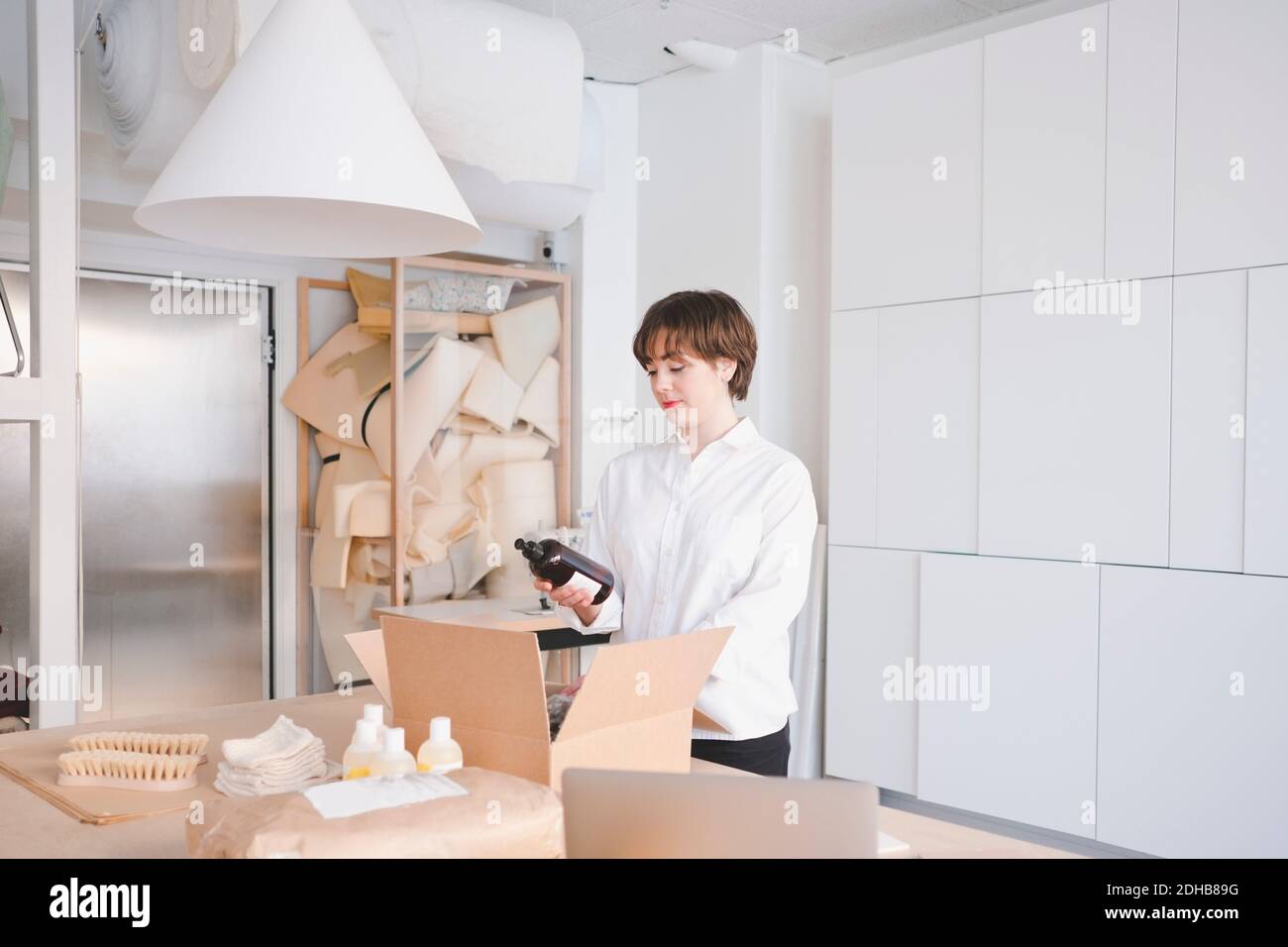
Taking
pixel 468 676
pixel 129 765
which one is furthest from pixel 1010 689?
pixel 129 765

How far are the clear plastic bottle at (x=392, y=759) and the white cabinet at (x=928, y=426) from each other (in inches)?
107

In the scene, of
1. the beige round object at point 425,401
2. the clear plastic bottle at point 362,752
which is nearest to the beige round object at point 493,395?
the beige round object at point 425,401

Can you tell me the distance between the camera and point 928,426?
12.5 ft

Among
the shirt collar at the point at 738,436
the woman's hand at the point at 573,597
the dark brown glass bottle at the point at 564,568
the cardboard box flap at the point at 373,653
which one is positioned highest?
the shirt collar at the point at 738,436

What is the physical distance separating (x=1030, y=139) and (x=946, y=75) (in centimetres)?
40

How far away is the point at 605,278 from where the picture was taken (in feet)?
15.2

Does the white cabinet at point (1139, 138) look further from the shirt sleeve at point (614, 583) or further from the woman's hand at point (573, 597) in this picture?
the woman's hand at point (573, 597)

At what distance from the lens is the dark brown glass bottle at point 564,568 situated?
1.77m

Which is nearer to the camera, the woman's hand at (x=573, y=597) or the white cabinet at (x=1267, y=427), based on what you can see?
the woman's hand at (x=573, y=597)

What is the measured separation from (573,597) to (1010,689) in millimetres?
2083

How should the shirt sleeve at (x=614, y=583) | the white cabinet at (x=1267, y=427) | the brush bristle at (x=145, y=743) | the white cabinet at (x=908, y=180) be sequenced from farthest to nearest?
the white cabinet at (x=908, y=180)
the white cabinet at (x=1267, y=427)
the shirt sleeve at (x=614, y=583)
the brush bristle at (x=145, y=743)

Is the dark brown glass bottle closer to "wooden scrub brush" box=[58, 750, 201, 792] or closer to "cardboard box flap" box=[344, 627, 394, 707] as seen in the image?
"cardboard box flap" box=[344, 627, 394, 707]

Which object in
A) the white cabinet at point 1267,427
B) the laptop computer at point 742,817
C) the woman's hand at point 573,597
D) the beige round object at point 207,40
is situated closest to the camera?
the laptop computer at point 742,817
